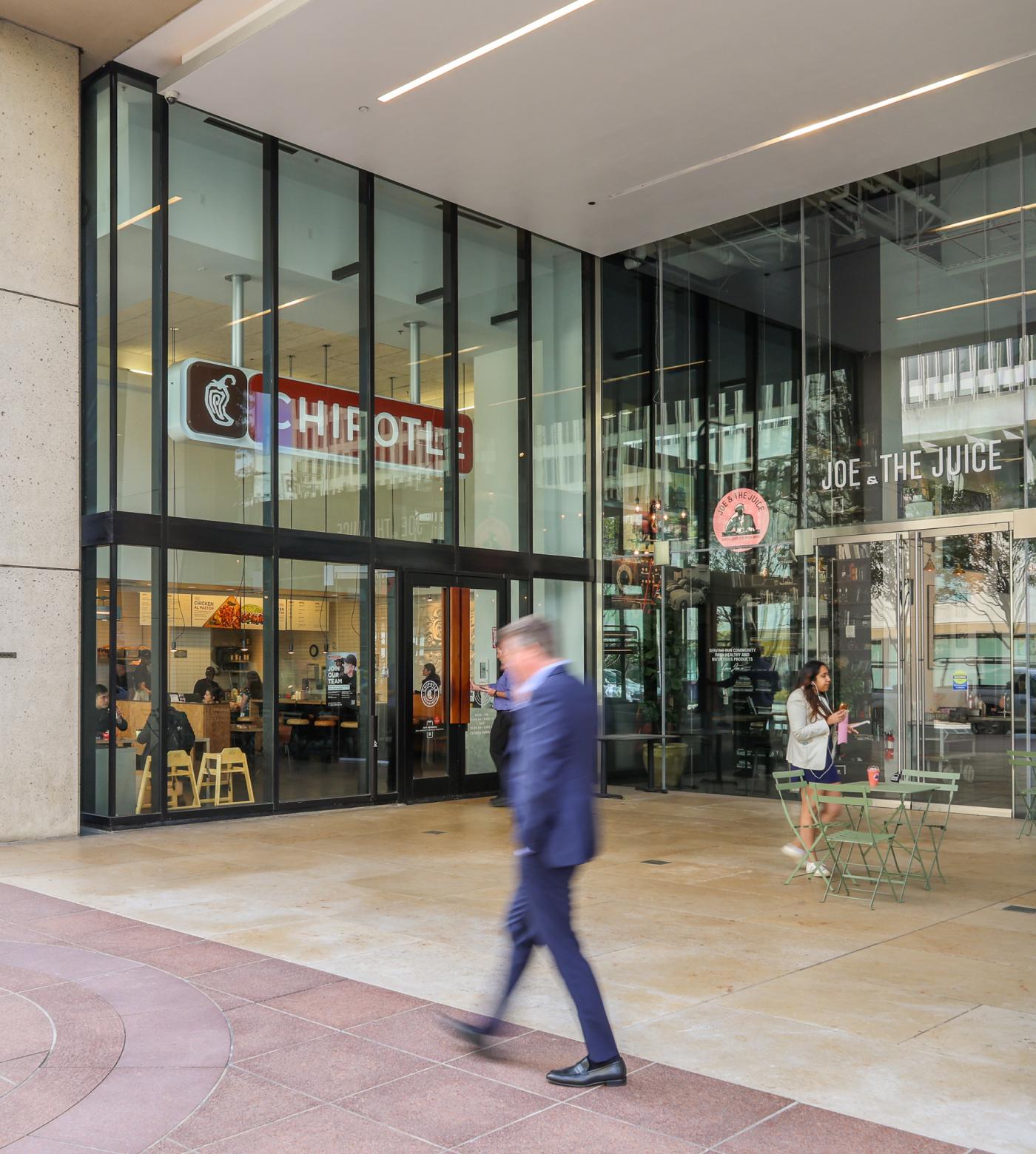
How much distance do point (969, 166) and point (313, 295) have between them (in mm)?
6777

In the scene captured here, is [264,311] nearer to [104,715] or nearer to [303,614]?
[303,614]

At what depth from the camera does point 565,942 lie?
13.0ft

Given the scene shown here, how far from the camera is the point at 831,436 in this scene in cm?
1259

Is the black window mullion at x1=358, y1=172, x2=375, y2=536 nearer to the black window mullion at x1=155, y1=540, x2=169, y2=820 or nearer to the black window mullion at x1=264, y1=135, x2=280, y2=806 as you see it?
the black window mullion at x1=264, y1=135, x2=280, y2=806

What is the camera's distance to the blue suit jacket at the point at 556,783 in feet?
12.8

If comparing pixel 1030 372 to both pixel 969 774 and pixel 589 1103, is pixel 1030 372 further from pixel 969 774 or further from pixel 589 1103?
pixel 589 1103

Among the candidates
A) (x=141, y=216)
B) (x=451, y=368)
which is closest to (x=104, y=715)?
(x=141, y=216)

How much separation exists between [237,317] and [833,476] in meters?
6.40

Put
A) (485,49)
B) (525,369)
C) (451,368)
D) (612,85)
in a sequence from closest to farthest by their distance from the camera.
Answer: (485,49), (612,85), (451,368), (525,369)

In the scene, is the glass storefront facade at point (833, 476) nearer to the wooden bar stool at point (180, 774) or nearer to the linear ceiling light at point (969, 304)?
the linear ceiling light at point (969, 304)

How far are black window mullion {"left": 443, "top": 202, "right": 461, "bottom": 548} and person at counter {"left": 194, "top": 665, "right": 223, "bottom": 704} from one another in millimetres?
3201

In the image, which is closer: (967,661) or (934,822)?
(934,822)

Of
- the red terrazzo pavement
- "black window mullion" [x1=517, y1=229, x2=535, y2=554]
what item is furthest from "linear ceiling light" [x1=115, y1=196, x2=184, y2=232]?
the red terrazzo pavement

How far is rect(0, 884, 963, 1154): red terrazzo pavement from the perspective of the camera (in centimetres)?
355
